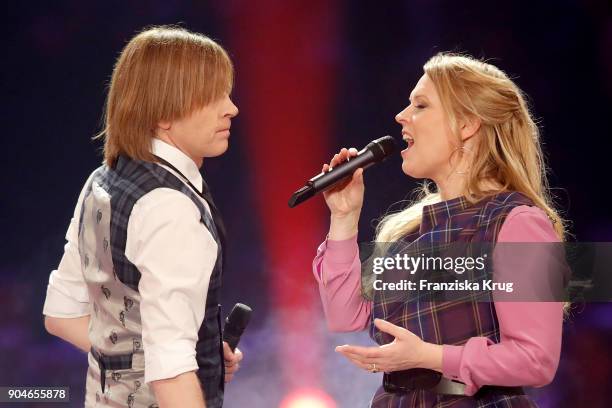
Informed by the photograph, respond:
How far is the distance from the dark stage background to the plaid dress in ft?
4.84

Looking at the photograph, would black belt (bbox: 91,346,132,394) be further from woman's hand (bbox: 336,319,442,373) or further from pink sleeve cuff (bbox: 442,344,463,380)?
pink sleeve cuff (bbox: 442,344,463,380)

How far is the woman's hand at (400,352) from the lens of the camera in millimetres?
1576

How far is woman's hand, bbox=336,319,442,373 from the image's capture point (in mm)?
1576

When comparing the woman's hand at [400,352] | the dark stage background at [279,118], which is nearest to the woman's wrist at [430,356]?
the woman's hand at [400,352]

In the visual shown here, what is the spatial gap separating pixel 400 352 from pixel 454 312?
16 centimetres

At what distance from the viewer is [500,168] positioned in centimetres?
180

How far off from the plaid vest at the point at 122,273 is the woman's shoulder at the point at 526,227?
23.1 inches

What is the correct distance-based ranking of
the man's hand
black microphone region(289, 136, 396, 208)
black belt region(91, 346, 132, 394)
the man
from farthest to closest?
black microphone region(289, 136, 396, 208)
the man's hand
black belt region(91, 346, 132, 394)
the man

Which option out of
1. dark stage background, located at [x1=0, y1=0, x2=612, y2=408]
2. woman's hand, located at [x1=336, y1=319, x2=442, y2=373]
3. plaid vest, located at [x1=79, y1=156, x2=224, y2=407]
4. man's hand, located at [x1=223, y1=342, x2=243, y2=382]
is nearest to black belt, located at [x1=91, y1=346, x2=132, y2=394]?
plaid vest, located at [x1=79, y1=156, x2=224, y2=407]

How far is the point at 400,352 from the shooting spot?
5.17 feet

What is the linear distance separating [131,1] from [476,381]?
7.50ft

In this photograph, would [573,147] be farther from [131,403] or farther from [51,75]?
[131,403]

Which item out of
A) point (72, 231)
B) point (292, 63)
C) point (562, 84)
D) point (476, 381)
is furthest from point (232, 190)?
point (476, 381)

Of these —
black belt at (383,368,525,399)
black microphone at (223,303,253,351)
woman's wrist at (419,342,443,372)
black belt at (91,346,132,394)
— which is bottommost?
black belt at (383,368,525,399)
